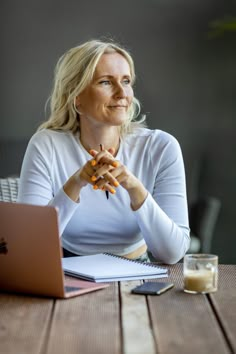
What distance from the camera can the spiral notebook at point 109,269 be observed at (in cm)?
171

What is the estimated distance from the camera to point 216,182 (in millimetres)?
4020

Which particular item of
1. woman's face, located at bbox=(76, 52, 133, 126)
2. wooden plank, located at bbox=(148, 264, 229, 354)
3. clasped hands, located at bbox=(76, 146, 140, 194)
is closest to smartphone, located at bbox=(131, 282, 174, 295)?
wooden plank, located at bbox=(148, 264, 229, 354)

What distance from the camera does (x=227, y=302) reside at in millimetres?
1536

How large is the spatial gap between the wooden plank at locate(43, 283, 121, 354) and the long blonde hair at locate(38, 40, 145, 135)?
0.96 meters

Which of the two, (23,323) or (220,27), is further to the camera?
(220,27)

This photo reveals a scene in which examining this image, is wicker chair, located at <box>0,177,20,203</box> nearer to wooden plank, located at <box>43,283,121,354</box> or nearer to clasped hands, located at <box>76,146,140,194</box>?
clasped hands, located at <box>76,146,140,194</box>

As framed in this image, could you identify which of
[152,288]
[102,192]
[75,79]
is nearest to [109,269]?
[152,288]

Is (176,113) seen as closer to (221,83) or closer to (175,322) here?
(221,83)

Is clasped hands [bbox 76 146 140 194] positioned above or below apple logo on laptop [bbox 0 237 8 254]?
below

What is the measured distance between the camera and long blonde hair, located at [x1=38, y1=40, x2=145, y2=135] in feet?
7.82

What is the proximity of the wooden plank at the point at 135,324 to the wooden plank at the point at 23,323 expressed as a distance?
15cm

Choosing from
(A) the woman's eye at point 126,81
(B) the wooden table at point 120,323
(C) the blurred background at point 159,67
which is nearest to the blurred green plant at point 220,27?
(C) the blurred background at point 159,67

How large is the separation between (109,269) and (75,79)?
0.88 meters

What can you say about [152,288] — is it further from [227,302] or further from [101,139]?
[101,139]
